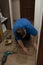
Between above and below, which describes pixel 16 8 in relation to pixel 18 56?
above

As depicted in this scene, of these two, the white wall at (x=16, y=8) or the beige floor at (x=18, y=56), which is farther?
the white wall at (x=16, y=8)

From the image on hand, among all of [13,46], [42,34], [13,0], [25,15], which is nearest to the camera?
[42,34]

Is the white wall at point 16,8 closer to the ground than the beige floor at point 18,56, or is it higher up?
higher up

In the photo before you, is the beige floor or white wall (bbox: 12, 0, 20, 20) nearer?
the beige floor

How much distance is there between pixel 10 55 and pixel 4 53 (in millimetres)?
101

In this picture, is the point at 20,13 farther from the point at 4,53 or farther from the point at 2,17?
the point at 4,53

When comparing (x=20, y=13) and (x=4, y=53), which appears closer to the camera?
(x=4, y=53)

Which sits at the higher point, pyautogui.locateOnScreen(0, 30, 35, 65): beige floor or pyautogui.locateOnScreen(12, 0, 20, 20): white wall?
pyautogui.locateOnScreen(12, 0, 20, 20): white wall

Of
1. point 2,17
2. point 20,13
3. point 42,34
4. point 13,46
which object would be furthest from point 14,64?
point 20,13

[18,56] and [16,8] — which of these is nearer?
[18,56]

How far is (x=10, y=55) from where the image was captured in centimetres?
181

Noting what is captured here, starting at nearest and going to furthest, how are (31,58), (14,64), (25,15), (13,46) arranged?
(14,64) < (31,58) < (13,46) < (25,15)

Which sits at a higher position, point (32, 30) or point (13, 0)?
point (13, 0)

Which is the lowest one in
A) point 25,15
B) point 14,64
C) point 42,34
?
point 14,64
